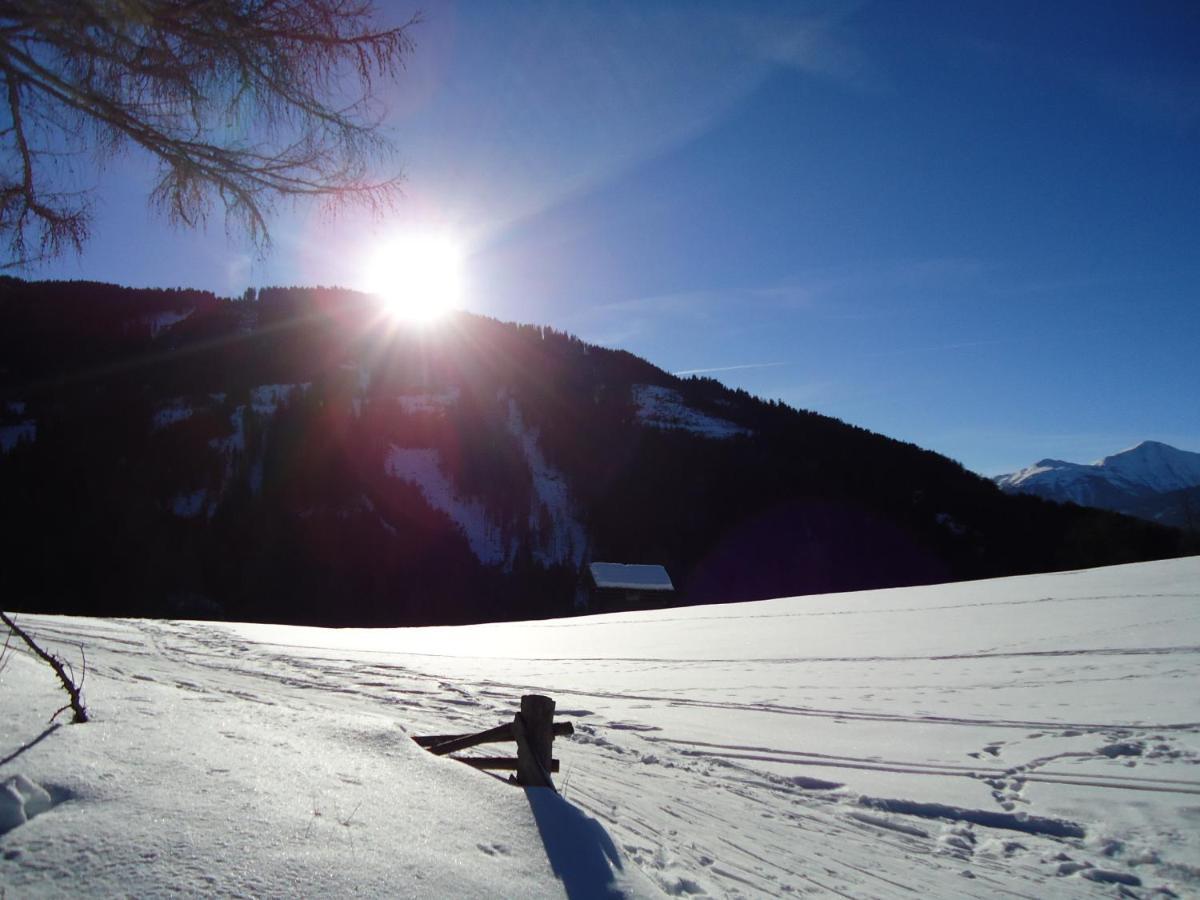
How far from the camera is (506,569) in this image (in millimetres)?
75312

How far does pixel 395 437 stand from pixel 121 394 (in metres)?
31.0

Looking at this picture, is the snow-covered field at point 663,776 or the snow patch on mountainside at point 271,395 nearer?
the snow-covered field at point 663,776

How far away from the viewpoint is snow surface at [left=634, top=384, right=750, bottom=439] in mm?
100812

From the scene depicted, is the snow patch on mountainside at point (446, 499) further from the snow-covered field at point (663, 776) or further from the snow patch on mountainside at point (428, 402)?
the snow-covered field at point (663, 776)

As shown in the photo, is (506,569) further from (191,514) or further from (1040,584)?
(1040,584)

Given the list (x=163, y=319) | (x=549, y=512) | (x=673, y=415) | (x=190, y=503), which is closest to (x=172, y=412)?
(x=190, y=503)

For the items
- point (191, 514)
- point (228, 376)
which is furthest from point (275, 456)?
point (228, 376)

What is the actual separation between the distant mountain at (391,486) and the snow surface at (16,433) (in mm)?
481

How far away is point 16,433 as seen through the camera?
72875 mm

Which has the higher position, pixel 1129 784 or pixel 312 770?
pixel 312 770

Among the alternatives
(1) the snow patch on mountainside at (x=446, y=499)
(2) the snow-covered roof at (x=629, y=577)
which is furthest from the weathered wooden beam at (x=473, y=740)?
(1) the snow patch on mountainside at (x=446, y=499)

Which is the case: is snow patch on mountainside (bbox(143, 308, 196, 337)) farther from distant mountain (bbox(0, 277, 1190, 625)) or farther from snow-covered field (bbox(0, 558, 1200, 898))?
snow-covered field (bbox(0, 558, 1200, 898))

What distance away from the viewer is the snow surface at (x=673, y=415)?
10081 centimetres

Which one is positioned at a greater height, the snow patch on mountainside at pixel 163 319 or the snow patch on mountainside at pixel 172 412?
the snow patch on mountainside at pixel 163 319
